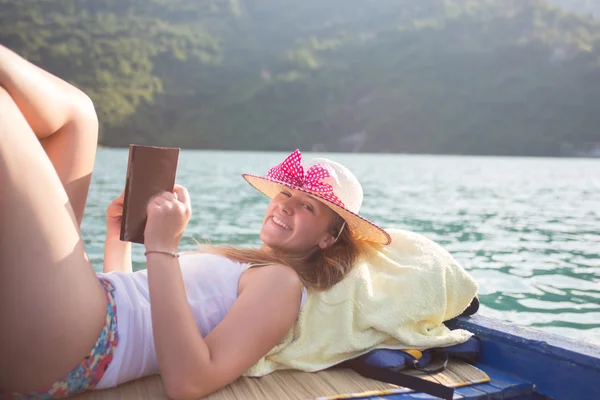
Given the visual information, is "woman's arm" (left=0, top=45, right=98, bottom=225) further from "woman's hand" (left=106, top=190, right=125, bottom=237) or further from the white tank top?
the white tank top

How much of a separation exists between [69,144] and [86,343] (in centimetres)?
66

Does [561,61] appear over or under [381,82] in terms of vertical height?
over

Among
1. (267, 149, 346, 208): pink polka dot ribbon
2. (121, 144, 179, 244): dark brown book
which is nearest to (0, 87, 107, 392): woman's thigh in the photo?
(121, 144, 179, 244): dark brown book

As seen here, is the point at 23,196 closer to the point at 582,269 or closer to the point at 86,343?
the point at 86,343

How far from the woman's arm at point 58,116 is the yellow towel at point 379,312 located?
2.89 ft

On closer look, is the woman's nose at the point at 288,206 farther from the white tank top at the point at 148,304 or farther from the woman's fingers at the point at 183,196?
the woman's fingers at the point at 183,196

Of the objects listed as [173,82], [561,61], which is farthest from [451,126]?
[173,82]

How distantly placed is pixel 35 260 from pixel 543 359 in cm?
171

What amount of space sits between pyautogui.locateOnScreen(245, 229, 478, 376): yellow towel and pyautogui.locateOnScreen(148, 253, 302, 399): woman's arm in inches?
8.4

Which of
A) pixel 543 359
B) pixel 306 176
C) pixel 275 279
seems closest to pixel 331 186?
pixel 306 176

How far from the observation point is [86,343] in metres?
1.65

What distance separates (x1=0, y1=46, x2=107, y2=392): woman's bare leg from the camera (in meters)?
1.46

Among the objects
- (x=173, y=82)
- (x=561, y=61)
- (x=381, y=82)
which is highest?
(x=561, y=61)

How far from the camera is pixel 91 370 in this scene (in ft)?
5.69
